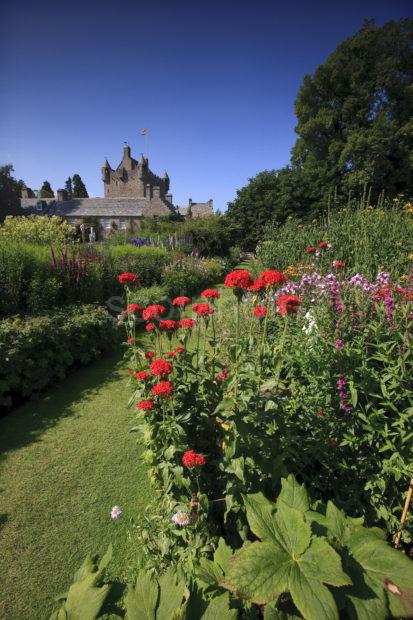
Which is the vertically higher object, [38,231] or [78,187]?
[78,187]

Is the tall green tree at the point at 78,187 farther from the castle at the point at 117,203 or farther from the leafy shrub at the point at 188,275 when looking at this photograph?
the leafy shrub at the point at 188,275

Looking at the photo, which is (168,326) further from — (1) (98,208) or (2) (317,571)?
(1) (98,208)

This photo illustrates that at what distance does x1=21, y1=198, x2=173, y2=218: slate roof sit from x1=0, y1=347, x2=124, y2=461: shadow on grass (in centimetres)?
3404

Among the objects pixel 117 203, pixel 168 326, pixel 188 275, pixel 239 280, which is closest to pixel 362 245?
pixel 239 280

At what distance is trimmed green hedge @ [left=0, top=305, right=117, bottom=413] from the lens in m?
3.58

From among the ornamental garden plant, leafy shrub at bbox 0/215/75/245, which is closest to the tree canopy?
leafy shrub at bbox 0/215/75/245

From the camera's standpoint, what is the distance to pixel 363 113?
18906 millimetres

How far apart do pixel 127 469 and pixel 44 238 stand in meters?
11.1

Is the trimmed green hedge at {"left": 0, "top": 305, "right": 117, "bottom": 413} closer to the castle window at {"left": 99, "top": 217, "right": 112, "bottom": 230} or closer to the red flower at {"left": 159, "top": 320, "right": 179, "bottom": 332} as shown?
the red flower at {"left": 159, "top": 320, "right": 179, "bottom": 332}

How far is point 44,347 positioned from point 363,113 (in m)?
23.0

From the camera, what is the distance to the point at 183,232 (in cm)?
1694

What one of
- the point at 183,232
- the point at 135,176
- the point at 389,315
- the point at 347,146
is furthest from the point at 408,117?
the point at 135,176

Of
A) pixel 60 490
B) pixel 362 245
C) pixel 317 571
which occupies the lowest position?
pixel 60 490

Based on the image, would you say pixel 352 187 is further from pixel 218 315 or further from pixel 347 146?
pixel 218 315
